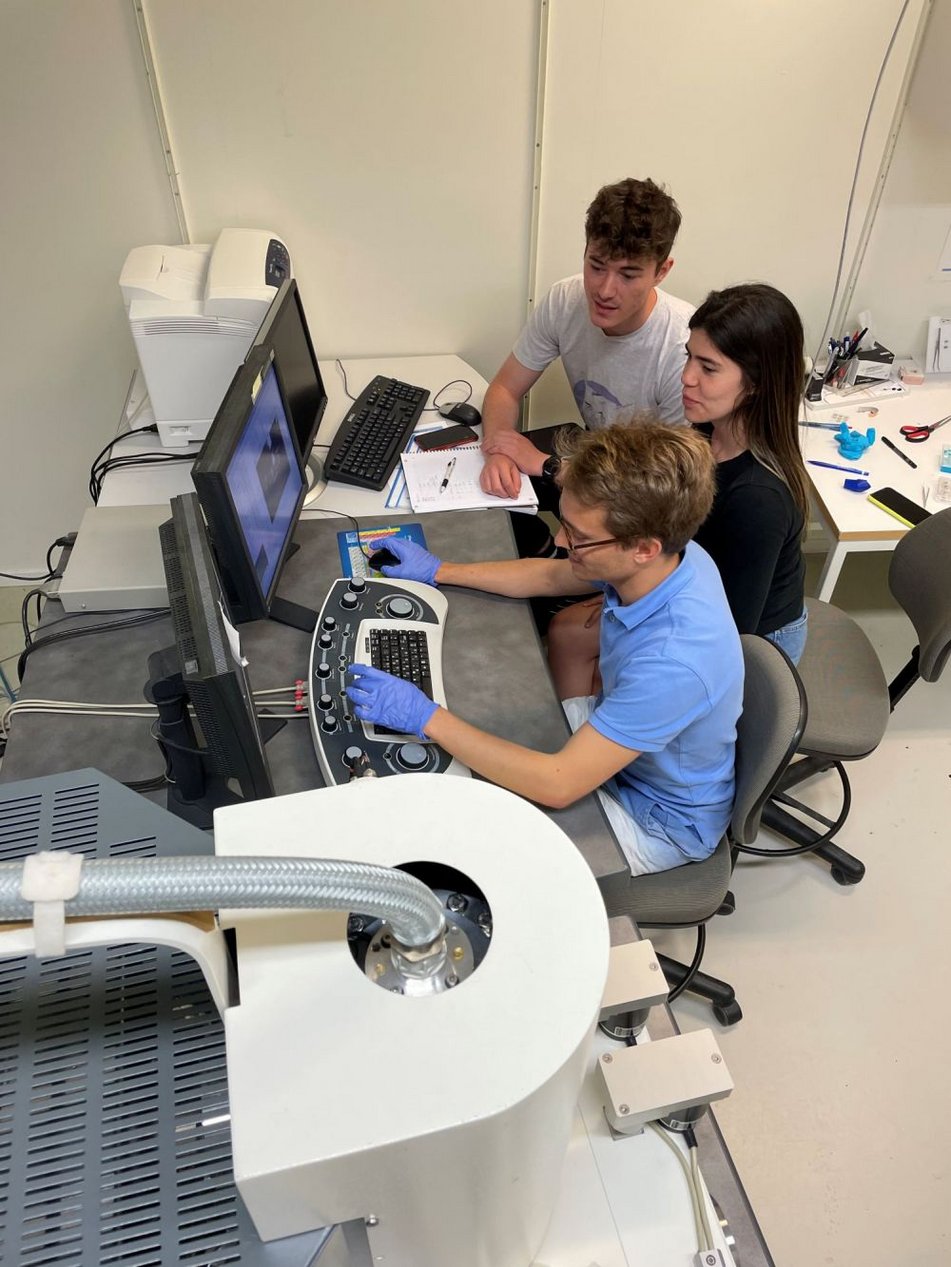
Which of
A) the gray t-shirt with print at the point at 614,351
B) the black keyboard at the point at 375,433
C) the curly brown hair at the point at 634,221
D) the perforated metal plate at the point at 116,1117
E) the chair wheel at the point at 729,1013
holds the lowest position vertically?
the chair wheel at the point at 729,1013

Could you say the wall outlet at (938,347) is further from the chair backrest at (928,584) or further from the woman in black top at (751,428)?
the woman in black top at (751,428)

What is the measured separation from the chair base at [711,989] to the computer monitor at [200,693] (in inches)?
40.3

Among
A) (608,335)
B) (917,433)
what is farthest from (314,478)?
(917,433)

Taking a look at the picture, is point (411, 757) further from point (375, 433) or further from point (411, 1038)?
point (375, 433)

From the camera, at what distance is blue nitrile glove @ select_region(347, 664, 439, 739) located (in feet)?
4.33

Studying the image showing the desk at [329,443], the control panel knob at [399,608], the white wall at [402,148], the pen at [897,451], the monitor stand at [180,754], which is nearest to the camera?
the monitor stand at [180,754]

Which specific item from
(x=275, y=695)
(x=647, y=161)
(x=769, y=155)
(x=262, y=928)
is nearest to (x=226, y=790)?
(x=275, y=695)

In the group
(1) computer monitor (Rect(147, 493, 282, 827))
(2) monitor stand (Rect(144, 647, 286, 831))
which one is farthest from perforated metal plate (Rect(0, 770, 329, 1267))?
(2) monitor stand (Rect(144, 647, 286, 831))

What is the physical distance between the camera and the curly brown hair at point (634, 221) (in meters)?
1.84

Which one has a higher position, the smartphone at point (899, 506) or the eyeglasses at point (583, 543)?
the eyeglasses at point (583, 543)

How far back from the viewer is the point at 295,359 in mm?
1834

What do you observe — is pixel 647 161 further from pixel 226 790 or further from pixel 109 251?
pixel 226 790

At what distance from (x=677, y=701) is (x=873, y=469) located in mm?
1338

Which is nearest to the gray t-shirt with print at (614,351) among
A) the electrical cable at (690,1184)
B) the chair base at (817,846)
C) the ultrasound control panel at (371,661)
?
the ultrasound control panel at (371,661)
